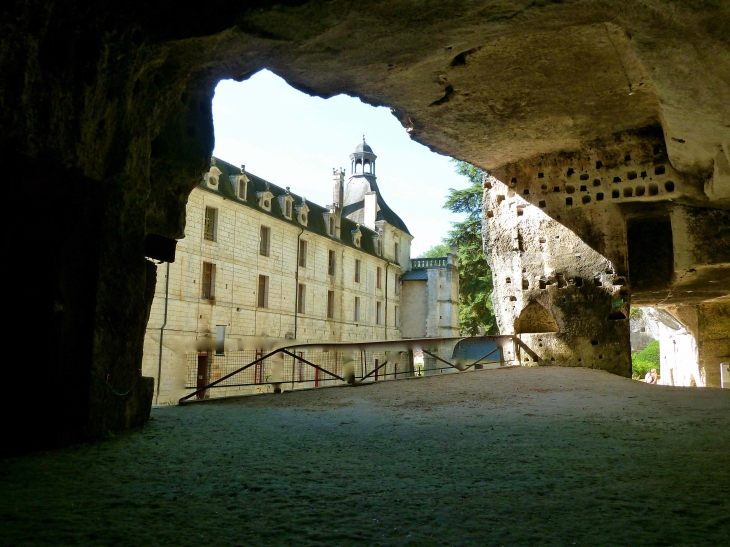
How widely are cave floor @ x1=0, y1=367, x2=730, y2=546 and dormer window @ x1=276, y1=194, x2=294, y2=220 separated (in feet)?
78.2

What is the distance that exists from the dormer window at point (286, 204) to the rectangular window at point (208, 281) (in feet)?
21.0

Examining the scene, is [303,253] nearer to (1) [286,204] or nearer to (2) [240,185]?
(1) [286,204]

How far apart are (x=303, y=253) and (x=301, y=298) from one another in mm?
2484

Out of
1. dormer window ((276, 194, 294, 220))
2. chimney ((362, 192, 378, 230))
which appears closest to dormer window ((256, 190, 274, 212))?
dormer window ((276, 194, 294, 220))

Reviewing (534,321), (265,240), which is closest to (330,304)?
(265,240)

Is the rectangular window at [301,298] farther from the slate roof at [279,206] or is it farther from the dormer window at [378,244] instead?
the dormer window at [378,244]

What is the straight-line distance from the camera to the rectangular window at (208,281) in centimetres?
2381

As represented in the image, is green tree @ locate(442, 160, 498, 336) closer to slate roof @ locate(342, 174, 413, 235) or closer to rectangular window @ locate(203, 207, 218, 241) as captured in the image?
rectangular window @ locate(203, 207, 218, 241)

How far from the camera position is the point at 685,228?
36.0ft

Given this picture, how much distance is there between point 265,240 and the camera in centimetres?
2780

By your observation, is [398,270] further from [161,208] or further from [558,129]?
[161,208]

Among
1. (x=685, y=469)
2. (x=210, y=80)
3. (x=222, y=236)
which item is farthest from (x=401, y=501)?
(x=222, y=236)

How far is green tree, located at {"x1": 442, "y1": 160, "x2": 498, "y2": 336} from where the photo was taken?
25422 mm

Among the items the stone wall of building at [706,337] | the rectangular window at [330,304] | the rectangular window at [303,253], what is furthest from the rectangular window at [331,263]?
the stone wall of building at [706,337]
